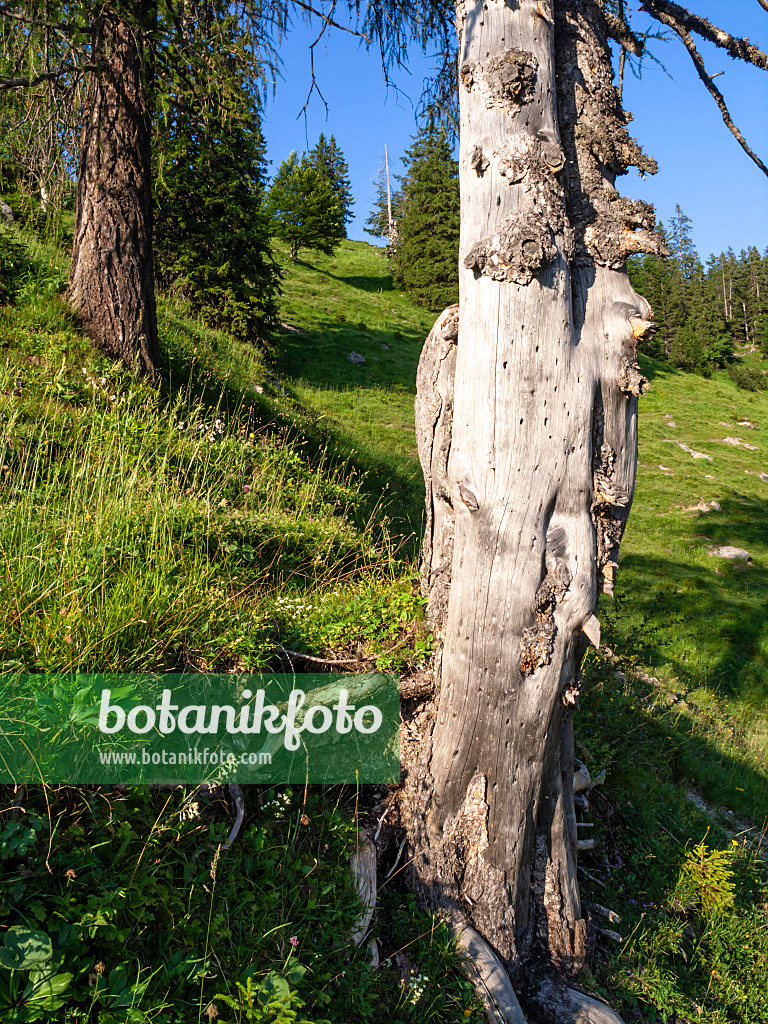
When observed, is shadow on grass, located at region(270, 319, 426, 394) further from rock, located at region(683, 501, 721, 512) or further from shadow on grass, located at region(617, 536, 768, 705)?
shadow on grass, located at region(617, 536, 768, 705)

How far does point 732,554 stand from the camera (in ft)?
50.9

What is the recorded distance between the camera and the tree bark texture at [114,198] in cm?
564

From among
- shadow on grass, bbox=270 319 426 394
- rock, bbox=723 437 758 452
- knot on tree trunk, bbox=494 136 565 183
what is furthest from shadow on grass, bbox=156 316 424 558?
rock, bbox=723 437 758 452

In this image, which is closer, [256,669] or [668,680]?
[256,669]

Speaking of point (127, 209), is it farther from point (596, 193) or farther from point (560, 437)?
point (560, 437)

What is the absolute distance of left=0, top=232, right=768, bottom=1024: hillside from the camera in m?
2.10

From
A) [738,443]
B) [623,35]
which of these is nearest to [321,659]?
[623,35]

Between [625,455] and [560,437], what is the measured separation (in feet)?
1.23

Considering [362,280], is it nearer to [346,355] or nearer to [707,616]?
[346,355]

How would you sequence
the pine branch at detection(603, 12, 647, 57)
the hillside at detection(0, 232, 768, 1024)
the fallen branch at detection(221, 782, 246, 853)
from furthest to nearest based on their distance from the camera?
the pine branch at detection(603, 12, 647, 57), the fallen branch at detection(221, 782, 246, 853), the hillside at detection(0, 232, 768, 1024)
